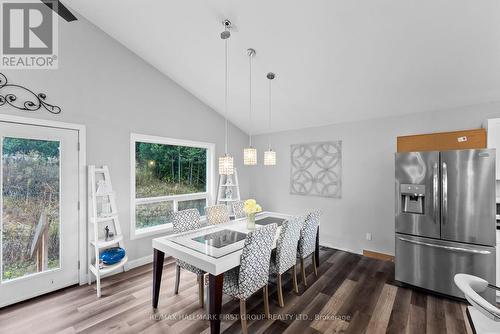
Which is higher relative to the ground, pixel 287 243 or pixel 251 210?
pixel 251 210

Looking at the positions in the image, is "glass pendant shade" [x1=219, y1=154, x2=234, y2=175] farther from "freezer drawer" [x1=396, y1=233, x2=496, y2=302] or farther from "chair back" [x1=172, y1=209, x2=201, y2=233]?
"freezer drawer" [x1=396, y1=233, x2=496, y2=302]

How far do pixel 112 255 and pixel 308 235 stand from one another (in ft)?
8.25

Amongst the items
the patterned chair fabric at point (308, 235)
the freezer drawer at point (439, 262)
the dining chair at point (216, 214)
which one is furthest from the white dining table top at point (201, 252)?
the freezer drawer at point (439, 262)

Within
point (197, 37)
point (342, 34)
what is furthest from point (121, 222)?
point (342, 34)

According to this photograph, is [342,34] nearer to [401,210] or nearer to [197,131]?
[401,210]

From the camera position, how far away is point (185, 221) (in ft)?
9.21

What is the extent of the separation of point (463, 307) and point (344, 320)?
1359 mm

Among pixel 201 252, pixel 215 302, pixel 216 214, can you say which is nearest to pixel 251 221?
pixel 216 214

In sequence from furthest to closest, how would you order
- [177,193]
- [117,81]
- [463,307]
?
[177,193] < [117,81] < [463,307]

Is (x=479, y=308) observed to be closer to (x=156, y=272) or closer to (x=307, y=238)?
(x=307, y=238)

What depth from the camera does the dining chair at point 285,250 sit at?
2.43 meters

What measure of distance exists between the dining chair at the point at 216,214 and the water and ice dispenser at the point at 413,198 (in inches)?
93.9

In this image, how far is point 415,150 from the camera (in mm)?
2990

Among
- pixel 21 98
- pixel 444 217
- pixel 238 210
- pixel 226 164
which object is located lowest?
pixel 238 210
